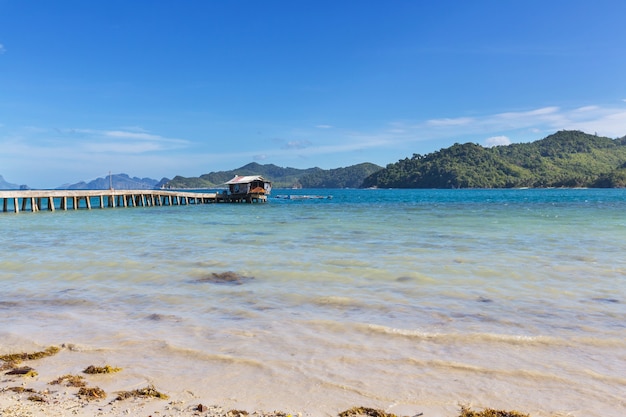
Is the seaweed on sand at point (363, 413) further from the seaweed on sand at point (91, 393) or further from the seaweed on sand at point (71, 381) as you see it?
the seaweed on sand at point (71, 381)

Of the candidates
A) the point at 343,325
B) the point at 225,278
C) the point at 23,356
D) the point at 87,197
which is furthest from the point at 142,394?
the point at 87,197

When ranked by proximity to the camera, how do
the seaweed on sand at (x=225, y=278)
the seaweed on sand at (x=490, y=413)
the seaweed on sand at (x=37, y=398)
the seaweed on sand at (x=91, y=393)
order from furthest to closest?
the seaweed on sand at (x=225, y=278) → the seaweed on sand at (x=91, y=393) → the seaweed on sand at (x=37, y=398) → the seaweed on sand at (x=490, y=413)

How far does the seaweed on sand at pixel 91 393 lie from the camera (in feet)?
14.1

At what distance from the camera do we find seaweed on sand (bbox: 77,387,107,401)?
431cm

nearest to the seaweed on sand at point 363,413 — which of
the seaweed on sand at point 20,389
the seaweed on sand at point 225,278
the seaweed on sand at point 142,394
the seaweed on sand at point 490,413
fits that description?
the seaweed on sand at point 490,413

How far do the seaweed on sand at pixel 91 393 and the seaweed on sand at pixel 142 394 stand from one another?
0.16 meters

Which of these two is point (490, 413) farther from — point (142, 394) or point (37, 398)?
point (37, 398)

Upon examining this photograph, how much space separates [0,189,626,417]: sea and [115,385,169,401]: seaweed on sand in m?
0.16

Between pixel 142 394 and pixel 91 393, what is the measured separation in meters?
0.47

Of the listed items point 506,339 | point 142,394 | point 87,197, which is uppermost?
point 87,197

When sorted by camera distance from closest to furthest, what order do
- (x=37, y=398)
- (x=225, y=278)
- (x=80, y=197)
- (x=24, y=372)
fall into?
(x=37, y=398)
(x=24, y=372)
(x=225, y=278)
(x=80, y=197)

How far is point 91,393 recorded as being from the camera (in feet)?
14.4

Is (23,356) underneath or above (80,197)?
underneath

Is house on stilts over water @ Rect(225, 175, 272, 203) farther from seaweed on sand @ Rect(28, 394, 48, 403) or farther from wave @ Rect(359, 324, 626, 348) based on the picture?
seaweed on sand @ Rect(28, 394, 48, 403)
